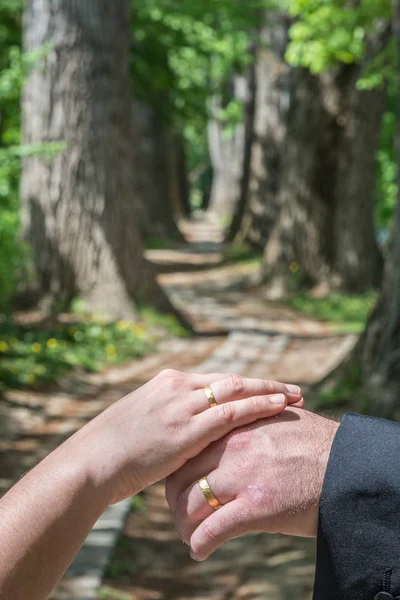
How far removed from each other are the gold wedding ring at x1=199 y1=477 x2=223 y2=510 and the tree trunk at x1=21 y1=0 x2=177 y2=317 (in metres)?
7.74

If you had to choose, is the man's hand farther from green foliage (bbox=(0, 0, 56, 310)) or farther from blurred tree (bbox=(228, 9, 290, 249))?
blurred tree (bbox=(228, 9, 290, 249))

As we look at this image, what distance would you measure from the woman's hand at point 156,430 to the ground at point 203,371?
A: 2.12m

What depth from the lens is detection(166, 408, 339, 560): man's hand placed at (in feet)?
6.09

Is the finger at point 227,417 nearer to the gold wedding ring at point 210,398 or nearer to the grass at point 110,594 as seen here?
the gold wedding ring at point 210,398

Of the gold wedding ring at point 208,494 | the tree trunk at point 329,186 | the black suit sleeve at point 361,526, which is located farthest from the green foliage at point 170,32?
the black suit sleeve at point 361,526

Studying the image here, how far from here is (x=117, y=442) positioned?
6.37ft

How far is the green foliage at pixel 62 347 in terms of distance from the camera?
25.0 feet

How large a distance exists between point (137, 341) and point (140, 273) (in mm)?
1159

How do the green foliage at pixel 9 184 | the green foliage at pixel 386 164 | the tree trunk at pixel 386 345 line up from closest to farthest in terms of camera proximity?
1. the tree trunk at pixel 386 345
2. the green foliage at pixel 9 184
3. the green foliage at pixel 386 164

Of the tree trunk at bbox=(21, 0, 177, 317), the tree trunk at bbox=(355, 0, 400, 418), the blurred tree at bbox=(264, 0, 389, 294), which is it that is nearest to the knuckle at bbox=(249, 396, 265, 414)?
the tree trunk at bbox=(355, 0, 400, 418)

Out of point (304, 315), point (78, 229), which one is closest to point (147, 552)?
point (78, 229)

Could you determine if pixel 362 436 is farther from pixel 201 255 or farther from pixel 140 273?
pixel 201 255

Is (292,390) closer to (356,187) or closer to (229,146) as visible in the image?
(356,187)

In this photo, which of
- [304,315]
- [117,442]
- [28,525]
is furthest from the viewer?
[304,315]
